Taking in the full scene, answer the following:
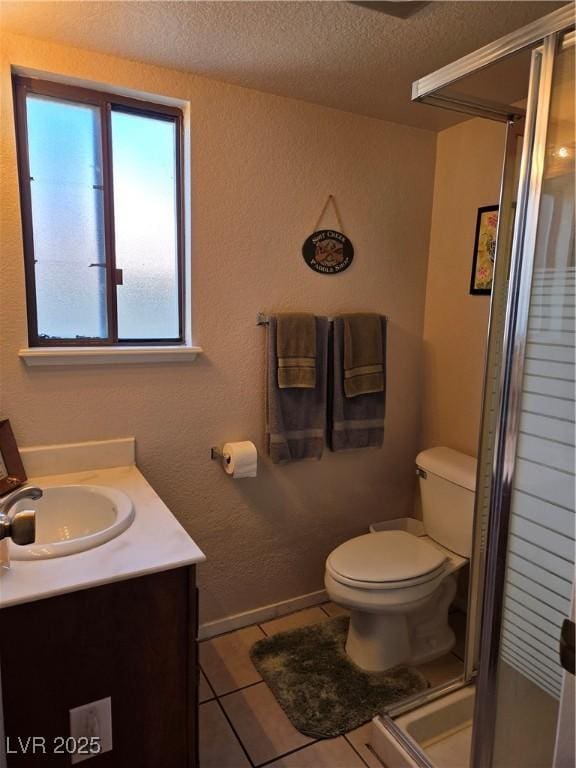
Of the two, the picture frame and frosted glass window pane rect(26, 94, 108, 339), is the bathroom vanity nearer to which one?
the picture frame

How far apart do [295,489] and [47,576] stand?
4.18 feet

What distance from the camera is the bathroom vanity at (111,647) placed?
1.15 metres

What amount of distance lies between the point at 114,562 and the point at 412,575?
111cm

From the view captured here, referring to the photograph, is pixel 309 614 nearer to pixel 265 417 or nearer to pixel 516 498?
pixel 265 417

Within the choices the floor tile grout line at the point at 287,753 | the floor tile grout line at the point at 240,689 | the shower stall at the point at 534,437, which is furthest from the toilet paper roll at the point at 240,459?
the shower stall at the point at 534,437

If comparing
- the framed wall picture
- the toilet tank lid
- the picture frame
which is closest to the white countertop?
the picture frame

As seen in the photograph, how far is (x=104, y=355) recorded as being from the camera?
1.81 metres

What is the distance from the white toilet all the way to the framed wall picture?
0.75 m

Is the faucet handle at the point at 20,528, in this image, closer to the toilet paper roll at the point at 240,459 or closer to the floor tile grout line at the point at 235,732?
the toilet paper roll at the point at 240,459

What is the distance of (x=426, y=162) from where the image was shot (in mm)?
2377

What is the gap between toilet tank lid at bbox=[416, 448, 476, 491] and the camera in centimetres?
204

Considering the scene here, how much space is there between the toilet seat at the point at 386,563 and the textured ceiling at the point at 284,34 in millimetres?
1770

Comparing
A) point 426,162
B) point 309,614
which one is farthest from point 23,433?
point 426,162

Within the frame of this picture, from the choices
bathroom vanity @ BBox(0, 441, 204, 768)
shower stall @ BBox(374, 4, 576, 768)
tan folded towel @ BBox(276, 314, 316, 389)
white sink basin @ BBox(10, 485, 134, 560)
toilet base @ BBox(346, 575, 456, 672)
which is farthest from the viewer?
tan folded towel @ BBox(276, 314, 316, 389)
